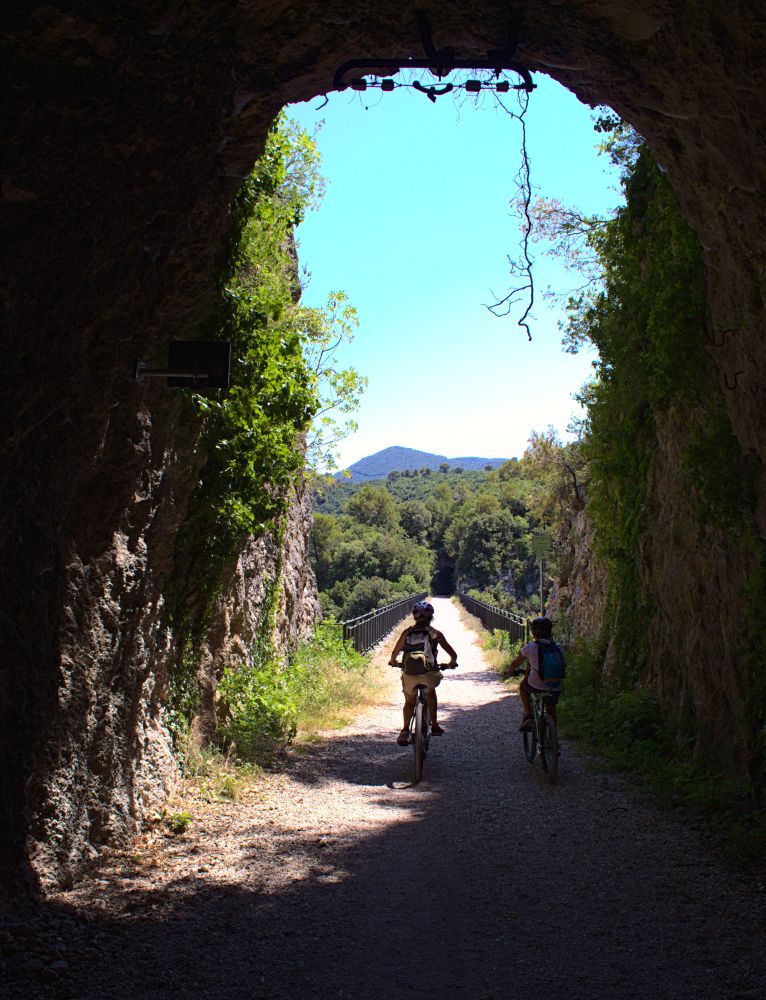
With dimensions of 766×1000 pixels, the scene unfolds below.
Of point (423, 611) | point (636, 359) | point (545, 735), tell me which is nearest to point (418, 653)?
point (423, 611)

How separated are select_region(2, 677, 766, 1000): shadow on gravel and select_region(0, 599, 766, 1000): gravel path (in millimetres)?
13

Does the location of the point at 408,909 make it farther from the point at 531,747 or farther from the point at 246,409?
the point at 246,409

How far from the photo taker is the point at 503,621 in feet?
81.5

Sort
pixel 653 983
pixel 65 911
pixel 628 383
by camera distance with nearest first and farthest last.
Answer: pixel 653 983 → pixel 65 911 → pixel 628 383

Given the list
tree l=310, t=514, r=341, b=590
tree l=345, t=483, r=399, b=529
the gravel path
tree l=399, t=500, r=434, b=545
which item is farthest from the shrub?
tree l=399, t=500, r=434, b=545

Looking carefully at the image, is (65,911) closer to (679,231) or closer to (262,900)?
(262,900)

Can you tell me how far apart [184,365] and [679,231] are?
5.09m

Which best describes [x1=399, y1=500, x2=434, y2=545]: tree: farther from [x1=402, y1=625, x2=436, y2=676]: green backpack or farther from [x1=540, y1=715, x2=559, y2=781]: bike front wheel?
[x1=540, y1=715, x2=559, y2=781]: bike front wheel

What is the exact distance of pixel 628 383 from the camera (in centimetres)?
1061

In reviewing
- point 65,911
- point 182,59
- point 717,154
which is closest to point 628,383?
point 717,154

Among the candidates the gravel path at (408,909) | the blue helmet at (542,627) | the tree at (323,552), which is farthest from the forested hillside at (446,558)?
the gravel path at (408,909)

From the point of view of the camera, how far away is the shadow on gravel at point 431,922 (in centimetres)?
398

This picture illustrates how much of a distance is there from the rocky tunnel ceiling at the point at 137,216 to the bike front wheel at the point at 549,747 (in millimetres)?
2942

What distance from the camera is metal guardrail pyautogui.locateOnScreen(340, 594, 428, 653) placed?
60.6ft
